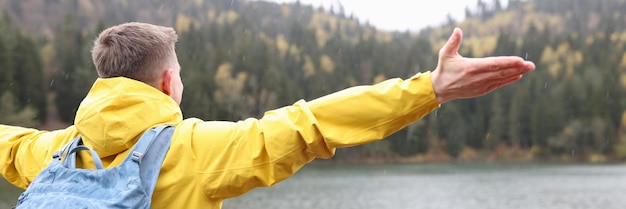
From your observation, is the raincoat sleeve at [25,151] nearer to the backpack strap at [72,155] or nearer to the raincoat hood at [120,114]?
the backpack strap at [72,155]

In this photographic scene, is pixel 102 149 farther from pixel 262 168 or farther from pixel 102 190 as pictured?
pixel 262 168

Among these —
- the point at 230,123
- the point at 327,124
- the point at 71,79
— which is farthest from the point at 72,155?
the point at 71,79

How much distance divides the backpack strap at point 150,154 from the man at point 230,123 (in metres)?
0.03

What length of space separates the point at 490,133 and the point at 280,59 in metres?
36.8

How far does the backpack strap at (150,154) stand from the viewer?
182 cm

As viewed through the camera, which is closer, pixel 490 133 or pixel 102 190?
pixel 102 190

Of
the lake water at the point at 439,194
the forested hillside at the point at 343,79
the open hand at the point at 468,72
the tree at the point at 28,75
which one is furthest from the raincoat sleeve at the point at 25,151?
the tree at the point at 28,75

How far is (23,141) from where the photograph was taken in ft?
8.08

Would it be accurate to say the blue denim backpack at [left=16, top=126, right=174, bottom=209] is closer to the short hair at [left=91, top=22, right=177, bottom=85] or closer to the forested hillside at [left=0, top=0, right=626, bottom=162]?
the short hair at [left=91, top=22, right=177, bottom=85]

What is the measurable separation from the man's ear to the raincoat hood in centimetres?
8

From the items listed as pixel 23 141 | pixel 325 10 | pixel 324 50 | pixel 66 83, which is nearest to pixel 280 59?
pixel 324 50

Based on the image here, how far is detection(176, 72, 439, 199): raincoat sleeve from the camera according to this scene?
5.72 ft

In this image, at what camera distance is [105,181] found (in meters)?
1.80

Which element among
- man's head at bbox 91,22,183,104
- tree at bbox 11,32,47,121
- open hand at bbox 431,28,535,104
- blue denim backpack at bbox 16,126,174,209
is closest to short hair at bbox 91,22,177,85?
man's head at bbox 91,22,183,104
